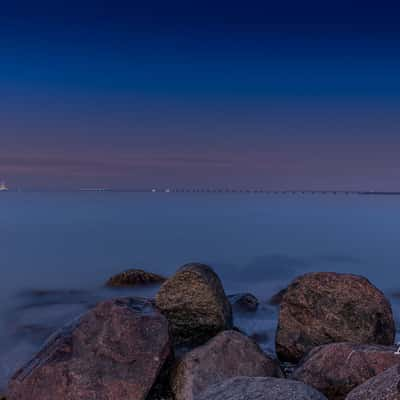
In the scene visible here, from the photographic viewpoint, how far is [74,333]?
631 centimetres

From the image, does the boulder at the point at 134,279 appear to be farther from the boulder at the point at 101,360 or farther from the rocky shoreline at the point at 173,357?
the boulder at the point at 101,360

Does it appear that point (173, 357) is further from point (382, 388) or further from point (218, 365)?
point (382, 388)

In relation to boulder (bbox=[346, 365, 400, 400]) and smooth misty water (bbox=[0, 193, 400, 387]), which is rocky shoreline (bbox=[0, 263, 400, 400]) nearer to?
boulder (bbox=[346, 365, 400, 400])

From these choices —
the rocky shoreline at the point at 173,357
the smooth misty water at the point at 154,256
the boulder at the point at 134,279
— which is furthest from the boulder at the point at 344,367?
the boulder at the point at 134,279

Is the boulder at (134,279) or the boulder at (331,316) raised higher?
the boulder at (331,316)

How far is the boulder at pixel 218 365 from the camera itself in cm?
603

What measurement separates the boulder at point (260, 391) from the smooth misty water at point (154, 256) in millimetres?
4517

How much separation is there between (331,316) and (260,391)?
403 centimetres

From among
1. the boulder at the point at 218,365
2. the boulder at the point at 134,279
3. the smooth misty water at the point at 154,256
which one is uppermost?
the boulder at the point at 218,365

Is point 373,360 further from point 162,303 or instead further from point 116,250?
point 116,250

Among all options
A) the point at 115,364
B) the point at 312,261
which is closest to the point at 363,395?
the point at 115,364

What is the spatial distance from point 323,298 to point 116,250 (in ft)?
54.7

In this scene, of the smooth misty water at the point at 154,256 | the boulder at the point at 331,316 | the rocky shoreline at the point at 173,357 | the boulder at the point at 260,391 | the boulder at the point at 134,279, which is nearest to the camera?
the boulder at the point at 260,391

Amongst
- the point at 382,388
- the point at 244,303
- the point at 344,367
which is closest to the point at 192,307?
the point at 344,367
